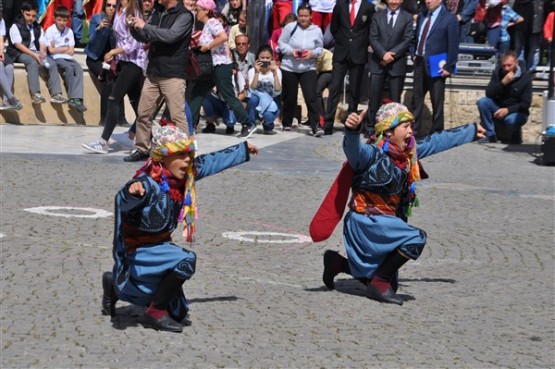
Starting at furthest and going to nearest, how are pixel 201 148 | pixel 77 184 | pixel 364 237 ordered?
pixel 201 148
pixel 77 184
pixel 364 237

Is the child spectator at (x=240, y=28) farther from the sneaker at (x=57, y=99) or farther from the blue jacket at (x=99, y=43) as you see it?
the sneaker at (x=57, y=99)

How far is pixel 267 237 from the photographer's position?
1080 cm

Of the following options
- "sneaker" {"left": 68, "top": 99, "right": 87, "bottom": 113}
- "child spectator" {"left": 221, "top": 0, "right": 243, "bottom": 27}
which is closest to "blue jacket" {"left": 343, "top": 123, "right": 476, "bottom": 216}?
"sneaker" {"left": 68, "top": 99, "right": 87, "bottom": 113}

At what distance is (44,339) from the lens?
287 inches

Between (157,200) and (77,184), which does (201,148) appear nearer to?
(77,184)

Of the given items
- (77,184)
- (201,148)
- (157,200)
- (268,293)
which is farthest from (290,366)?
(201,148)

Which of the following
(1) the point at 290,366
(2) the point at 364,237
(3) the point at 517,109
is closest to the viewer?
(1) the point at 290,366

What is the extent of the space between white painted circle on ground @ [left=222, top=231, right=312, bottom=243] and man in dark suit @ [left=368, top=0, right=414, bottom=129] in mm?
Answer: 6450

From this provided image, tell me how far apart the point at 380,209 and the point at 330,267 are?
558 mm

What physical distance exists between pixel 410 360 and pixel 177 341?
4.45ft

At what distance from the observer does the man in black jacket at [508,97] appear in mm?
17188

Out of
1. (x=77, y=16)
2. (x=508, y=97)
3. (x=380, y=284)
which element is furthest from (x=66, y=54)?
(x=380, y=284)

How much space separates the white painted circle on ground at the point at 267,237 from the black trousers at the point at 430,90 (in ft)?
22.0

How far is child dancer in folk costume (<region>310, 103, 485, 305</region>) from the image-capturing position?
8672mm
